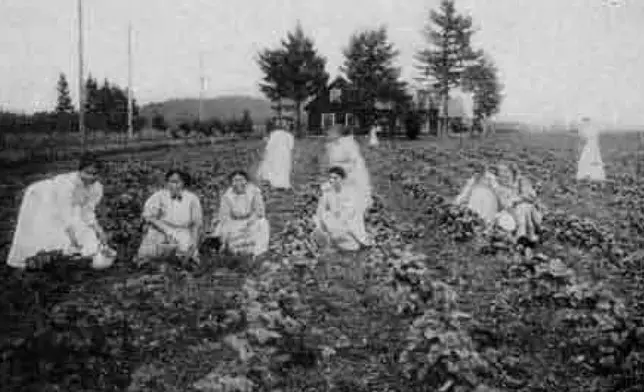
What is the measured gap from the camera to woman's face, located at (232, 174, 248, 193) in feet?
23.5

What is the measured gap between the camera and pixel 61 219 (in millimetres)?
6469

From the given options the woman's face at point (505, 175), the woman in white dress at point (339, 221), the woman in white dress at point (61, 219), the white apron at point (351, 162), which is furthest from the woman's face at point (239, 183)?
the woman's face at point (505, 175)

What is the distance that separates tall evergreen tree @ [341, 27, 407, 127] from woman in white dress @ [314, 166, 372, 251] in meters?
24.2

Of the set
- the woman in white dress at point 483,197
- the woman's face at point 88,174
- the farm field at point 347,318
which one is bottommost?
the farm field at point 347,318

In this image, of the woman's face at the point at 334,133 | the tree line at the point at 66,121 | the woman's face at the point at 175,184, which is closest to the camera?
the woman's face at the point at 175,184

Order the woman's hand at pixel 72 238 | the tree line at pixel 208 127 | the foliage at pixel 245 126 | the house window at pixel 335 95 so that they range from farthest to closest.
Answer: the house window at pixel 335 95 → the foliage at pixel 245 126 → the tree line at pixel 208 127 → the woman's hand at pixel 72 238

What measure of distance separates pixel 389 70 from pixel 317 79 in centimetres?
696

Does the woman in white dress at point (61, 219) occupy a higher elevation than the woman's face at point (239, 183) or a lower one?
lower

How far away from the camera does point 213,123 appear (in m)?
28.5

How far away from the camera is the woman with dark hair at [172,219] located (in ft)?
21.8

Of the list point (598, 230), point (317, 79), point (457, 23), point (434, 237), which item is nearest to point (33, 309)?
point (434, 237)

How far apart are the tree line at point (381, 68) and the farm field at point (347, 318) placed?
14477 millimetres

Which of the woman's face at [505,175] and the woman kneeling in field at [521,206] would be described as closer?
the woman kneeling in field at [521,206]

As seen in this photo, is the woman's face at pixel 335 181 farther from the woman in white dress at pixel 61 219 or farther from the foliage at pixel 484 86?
the foliage at pixel 484 86
